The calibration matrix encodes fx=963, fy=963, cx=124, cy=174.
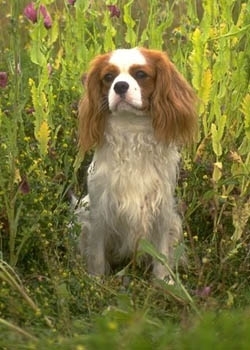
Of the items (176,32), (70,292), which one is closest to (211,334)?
(70,292)

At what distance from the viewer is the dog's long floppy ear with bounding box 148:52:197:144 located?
153 inches

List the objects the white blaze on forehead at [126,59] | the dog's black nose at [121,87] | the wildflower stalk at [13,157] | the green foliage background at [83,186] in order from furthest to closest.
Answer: the white blaze on forehead at [126,59] → the dog's black nose at [121,87] → the wildflower stalk at [13,157] → the green foliage background at [83,186]

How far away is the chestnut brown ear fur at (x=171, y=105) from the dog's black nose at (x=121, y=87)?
0.19 metres

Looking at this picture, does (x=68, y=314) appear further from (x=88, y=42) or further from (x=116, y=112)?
(x=88, y=42)

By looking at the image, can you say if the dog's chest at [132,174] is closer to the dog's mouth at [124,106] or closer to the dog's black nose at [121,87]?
the dog's mouth at [124,106]

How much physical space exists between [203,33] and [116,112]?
66 cm

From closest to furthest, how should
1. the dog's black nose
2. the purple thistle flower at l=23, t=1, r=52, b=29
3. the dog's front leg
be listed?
the dog's black nose < the dog's front leg < the purple thistle flower at l=23, t=1, r=52, b=29

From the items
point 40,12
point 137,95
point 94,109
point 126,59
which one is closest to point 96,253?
point 94,109

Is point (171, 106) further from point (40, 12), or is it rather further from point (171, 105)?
point (40, 12)

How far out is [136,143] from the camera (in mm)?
3951

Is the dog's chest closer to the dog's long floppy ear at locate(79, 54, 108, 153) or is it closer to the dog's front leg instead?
the dog's long floppy ear at locate(79, 54, 108, 153)

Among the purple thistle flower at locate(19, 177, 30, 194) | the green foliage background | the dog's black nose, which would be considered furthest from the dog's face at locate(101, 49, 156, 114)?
the purple thistle flower at locate(19, 177, 30, 194)

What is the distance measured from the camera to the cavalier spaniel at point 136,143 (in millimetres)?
3871

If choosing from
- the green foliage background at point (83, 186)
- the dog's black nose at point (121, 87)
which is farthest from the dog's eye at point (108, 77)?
the green foliage background at point (83, 186)
